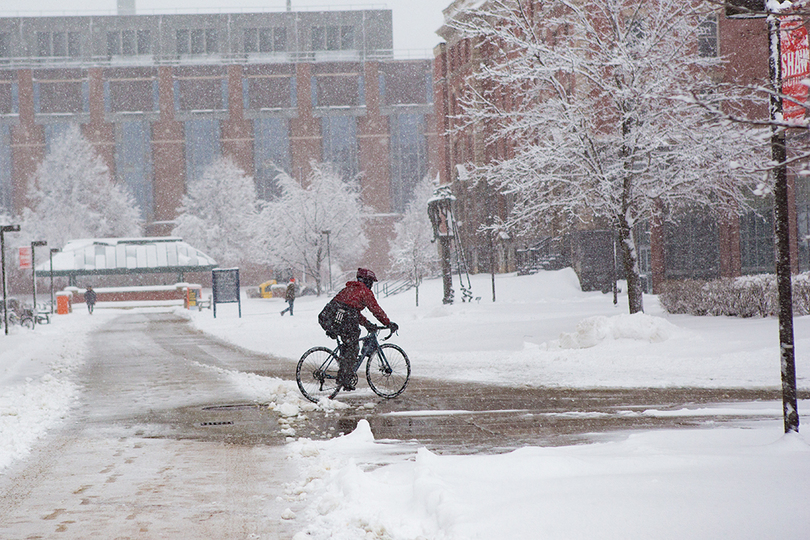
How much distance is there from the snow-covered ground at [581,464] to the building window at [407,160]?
227ft

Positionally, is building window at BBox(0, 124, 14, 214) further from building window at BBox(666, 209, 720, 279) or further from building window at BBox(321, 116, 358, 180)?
building window at BBox(666, 209, 720, 279)

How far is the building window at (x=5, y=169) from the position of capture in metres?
80.1

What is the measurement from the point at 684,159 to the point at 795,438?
13.2m

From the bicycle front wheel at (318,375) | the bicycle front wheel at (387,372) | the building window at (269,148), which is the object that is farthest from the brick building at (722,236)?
the building window at (269,148)

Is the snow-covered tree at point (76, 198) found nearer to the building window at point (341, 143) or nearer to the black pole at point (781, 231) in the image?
the building window at point (341, 143)

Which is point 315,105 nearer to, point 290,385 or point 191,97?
point 191,97

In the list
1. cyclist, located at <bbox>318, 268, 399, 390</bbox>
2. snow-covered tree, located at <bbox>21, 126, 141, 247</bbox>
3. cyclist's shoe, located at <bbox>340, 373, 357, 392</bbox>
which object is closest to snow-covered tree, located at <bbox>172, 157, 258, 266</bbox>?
snow-covered tree, located at <bbox>21, 126, 141, 247</bbox>

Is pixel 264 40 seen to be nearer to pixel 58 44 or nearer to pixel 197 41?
pixel 197 41

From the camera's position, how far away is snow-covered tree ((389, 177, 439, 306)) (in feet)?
175

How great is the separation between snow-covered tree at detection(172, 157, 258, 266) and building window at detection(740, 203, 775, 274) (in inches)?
1904

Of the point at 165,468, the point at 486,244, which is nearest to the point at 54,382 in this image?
the point at 165,468

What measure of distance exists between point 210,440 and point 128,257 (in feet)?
181

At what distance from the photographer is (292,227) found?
192 feet

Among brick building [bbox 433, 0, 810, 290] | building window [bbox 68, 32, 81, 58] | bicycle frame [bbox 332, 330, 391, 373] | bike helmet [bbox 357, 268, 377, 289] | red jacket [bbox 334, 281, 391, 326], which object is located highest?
building window [bbox 68, 32, 81, 58]
